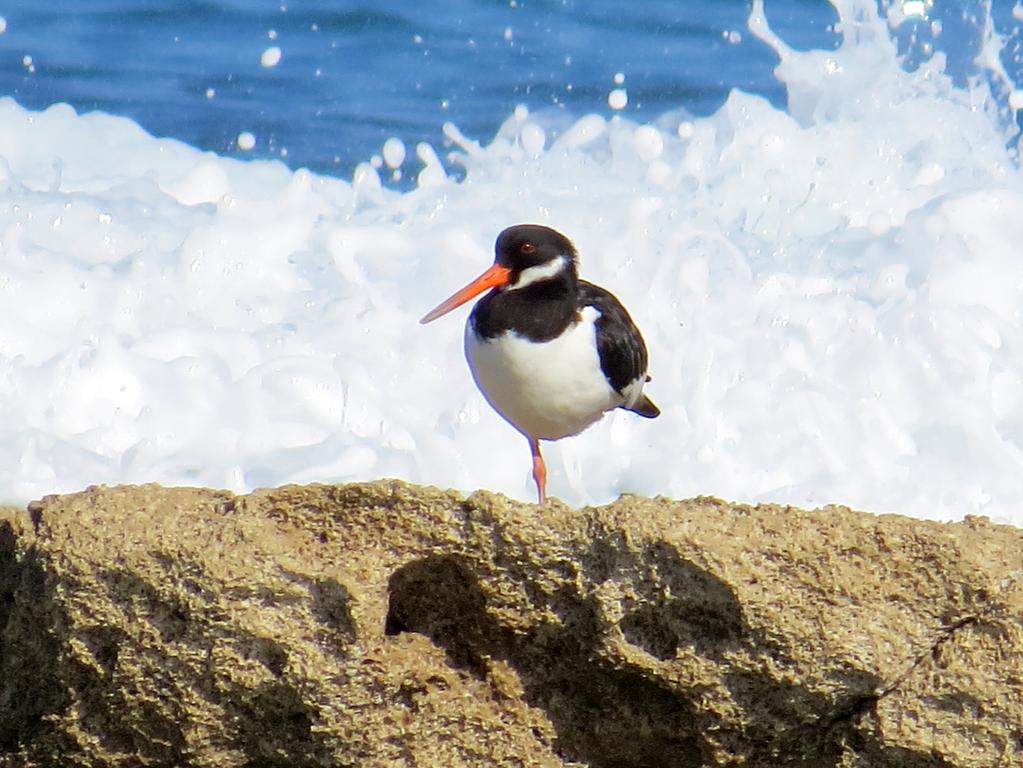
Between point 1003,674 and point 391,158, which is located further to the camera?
point 391,158

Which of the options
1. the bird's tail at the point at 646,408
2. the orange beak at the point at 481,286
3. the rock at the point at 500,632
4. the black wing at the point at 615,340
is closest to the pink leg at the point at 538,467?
the black wing at the point at 615,340

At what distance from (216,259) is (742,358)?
8.51ft

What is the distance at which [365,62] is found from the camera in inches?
452

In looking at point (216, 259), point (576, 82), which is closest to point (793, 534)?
point (216, 259)

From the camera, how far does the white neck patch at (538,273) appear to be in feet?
18.1

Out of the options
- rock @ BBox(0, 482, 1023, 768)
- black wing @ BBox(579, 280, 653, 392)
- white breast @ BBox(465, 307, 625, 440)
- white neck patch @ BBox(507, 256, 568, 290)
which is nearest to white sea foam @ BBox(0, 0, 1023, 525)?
white breast @ BBox(465, 307, 625, 440)

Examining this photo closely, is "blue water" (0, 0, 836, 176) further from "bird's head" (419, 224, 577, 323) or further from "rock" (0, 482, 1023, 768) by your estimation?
"rock" (0, 482, 1023, 768)

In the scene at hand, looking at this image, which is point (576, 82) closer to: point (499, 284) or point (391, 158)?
point (391, 158)

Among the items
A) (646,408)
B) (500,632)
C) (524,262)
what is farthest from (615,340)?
(500,632)

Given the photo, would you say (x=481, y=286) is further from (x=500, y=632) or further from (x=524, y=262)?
(x=500, y=632)

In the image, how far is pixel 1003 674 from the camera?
115 inches

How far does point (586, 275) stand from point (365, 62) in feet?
14.1

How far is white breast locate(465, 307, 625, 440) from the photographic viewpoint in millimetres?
5379

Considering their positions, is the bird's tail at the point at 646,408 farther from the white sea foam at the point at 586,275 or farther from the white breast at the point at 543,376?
the white breast at the point at 543,376
